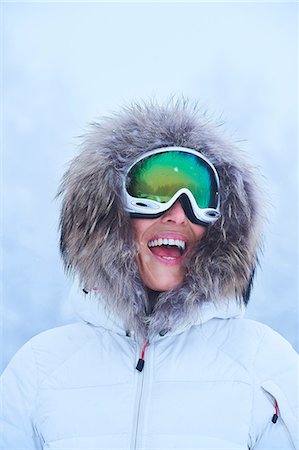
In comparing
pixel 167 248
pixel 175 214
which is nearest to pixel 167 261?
pixel 167 248

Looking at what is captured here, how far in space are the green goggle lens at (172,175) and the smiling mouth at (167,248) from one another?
140 millimetres

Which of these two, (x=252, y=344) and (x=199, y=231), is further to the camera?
(x=199, y=231)

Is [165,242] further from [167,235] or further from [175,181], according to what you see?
[175,181]

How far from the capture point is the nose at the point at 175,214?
1569 millimetres

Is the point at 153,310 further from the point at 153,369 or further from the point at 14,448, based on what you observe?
the point at 14,448

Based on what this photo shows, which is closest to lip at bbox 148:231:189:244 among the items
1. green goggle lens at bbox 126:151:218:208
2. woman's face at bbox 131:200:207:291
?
woman's face at bbox 131:200:207:291

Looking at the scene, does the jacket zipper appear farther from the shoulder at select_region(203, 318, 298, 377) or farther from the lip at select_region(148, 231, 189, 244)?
the lip at select_region(148, 231, 189, 244)

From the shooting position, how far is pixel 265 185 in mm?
1706

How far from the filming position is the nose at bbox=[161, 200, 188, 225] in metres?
1.57

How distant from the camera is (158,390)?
1.41m

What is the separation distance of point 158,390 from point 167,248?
16.6 inches

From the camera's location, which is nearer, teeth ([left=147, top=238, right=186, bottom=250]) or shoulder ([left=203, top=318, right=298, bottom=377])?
shoulder ([left=203, top=318, right=298, bottom=377])

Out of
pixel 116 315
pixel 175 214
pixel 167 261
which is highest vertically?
pixel 175 214

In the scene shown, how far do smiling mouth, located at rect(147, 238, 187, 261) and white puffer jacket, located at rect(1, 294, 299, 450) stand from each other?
0.62 feet
